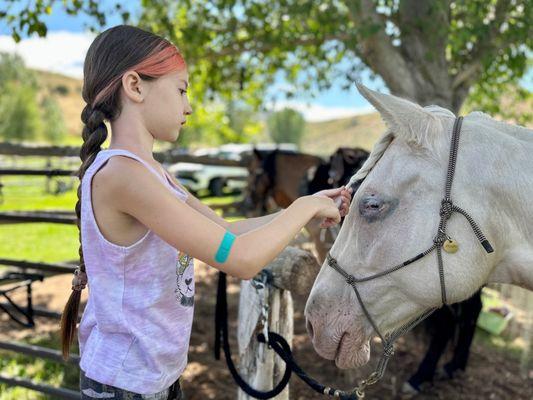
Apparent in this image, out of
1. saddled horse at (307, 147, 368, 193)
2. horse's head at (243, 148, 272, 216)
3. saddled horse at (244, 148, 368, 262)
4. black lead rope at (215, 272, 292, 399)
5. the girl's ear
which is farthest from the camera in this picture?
horse's head at (243, 148, 272, 216)

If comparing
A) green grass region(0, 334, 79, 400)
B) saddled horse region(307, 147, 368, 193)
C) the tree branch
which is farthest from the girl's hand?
the tree branch

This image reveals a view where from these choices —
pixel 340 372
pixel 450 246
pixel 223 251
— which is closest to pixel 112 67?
pixel 223 251

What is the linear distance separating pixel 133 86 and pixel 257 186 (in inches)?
217

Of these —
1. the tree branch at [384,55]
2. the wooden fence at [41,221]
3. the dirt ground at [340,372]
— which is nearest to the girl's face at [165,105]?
the wooden fence at [41,221]

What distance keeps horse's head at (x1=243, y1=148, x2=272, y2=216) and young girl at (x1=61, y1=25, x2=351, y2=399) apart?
211 inches

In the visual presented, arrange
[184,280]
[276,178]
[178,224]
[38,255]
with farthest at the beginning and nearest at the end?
[38,255] → [276,178] → [184,280] → [178,224]

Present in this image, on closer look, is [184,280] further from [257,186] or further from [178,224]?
[257,186]

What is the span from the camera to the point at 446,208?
5.08ft

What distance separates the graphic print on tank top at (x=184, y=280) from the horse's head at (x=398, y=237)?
442mm

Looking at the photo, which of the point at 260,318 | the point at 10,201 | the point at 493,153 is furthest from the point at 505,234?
the point at 10,201

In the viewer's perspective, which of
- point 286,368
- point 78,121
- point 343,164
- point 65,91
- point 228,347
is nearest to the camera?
point 286,368

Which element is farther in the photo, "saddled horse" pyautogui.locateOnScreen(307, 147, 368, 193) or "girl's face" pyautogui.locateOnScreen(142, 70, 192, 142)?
"saddled horse" pyautogui.locateOnScreen(307, 147, 368, 193)

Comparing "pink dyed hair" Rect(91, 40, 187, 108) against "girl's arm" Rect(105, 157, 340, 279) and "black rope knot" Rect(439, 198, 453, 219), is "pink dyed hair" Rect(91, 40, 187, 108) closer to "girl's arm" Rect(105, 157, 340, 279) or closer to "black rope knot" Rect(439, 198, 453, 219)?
"girl's arm" Rect(105, 157, 340, 279)

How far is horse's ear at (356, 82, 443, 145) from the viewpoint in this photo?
5.14 ft
